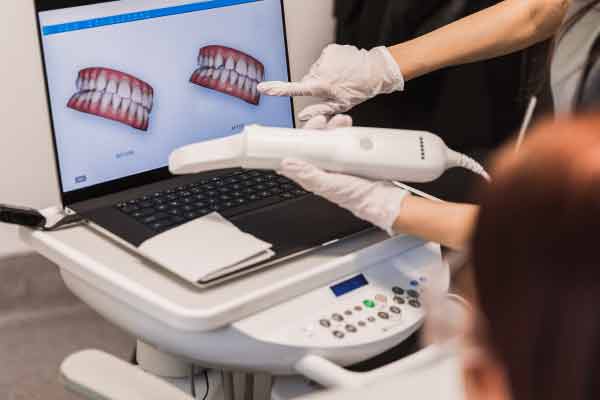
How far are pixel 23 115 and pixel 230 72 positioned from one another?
620mm

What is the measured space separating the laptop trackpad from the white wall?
2.38 ft

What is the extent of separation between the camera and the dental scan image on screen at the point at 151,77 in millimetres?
1165

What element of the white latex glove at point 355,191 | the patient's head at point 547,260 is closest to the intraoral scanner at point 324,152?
the white latex glove at point 355,191

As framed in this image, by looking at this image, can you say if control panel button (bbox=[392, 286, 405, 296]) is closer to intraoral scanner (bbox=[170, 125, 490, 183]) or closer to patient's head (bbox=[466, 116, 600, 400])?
intraoral scanner (bbox=[170, 125, 490, 183])

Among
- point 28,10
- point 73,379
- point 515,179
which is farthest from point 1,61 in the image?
point 515,179

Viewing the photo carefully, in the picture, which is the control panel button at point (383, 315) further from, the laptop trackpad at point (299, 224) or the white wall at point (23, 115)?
the white wall at point (23, 115)

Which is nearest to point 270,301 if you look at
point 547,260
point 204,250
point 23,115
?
point 204,250

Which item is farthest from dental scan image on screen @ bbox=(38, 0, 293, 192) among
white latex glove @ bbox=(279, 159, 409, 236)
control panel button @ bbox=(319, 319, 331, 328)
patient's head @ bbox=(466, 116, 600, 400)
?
patient's head @ bbox=(466, 116, 600, 400)

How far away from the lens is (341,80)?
1.30 meters

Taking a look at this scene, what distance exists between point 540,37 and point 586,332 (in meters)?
1.12

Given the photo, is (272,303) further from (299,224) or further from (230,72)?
(230,72)

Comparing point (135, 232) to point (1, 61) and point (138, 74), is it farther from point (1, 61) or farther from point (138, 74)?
point (1, 61)

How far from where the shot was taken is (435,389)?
740mm

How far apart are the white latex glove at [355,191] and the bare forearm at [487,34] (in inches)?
14.8
